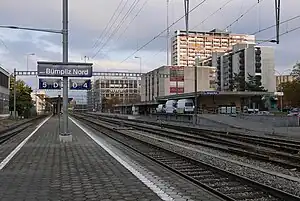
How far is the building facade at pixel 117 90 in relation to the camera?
12748 cm

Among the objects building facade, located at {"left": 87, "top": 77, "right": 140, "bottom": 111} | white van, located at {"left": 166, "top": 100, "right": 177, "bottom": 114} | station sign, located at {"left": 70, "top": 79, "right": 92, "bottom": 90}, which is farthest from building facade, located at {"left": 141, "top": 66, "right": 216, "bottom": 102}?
station sign, located at {"left": 70, "top": 79, "right": 92, "bottom": 90}

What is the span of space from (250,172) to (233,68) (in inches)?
5703

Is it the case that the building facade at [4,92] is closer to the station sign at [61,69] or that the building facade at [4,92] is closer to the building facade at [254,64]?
the station sign at [61,69]

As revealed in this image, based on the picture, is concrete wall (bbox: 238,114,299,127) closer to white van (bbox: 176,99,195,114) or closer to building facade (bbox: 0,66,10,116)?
white van (bbox: 176,99,195,114)

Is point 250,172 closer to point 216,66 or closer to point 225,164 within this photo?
point 225,164

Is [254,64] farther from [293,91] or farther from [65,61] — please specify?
[65,61]

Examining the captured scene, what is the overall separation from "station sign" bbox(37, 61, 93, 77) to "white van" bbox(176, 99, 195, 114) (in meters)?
49.0

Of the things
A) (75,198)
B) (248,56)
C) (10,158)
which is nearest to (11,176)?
(75,198)

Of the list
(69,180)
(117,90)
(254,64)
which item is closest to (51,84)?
(69,180)

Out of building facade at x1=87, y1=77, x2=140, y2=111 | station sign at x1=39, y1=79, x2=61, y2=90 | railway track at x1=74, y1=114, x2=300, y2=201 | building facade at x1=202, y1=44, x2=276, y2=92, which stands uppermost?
building facade at x1=202, y1=44, x2=276, y2=92

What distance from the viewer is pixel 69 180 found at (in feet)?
32.8

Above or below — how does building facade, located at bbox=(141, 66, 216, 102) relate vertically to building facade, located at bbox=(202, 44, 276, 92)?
below

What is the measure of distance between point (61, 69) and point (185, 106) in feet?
167

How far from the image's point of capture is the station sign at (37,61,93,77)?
2189cm
